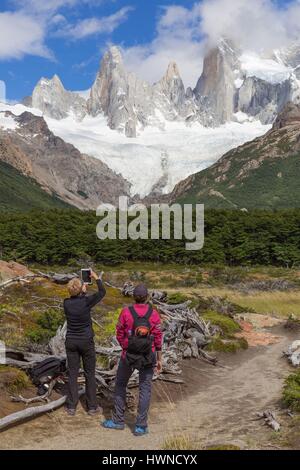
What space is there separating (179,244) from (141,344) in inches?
2637

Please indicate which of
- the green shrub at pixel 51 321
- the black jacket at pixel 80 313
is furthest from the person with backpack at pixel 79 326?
the green shrub at pixel 51 321

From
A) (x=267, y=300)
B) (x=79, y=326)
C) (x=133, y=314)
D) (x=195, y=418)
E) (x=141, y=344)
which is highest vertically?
(x=133, y=314)

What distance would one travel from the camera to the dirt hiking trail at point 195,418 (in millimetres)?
9922

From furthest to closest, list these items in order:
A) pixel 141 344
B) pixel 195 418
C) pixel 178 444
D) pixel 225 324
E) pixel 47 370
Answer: pixel 225 324, pixel 47 370, pixel 195 418, pixel 141 344, pixel 178 444

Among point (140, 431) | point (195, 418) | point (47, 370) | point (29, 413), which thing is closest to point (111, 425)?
point (140, 431)

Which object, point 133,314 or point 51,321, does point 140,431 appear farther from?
point 51,321

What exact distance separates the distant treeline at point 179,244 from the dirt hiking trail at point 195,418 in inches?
2244

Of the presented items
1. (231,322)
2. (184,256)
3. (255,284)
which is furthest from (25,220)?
(231,322)

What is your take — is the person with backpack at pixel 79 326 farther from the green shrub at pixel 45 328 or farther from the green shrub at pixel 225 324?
the green shrub at pixel 225 324

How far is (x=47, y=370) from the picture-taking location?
42.8 feet

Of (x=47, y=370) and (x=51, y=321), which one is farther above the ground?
(x=51, y=321)

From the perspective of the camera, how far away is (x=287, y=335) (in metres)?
25.3
